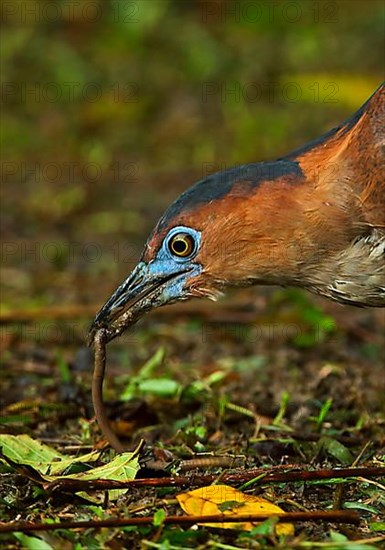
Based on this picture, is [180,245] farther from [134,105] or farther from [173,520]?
[134,105]

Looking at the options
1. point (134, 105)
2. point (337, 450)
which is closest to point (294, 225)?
point (337, 450)

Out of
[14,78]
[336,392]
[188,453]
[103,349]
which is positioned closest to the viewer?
[188,453]

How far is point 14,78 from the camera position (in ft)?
37.7

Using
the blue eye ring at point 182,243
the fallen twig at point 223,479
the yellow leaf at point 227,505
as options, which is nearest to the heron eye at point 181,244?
the blue eye ring at point 182,243

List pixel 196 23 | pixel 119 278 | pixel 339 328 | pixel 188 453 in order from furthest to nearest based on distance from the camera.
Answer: pixel 196 23 < pixel 119 278 < pixel 339 328 < pixel 188 453

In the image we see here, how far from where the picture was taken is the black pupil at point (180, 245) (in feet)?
14.8

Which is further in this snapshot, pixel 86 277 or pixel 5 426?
pixel 86 277

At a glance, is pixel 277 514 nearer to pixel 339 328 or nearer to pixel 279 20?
pixel 339 328

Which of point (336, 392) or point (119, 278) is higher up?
point (119, 278)

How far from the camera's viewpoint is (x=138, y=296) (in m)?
4.72

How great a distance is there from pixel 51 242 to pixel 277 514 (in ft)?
16.8

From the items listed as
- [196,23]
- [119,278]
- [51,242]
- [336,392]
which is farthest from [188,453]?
[196,23]

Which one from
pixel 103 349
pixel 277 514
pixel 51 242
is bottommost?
pixel 277 514

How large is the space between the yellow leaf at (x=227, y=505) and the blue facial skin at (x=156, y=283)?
45.7 inches
